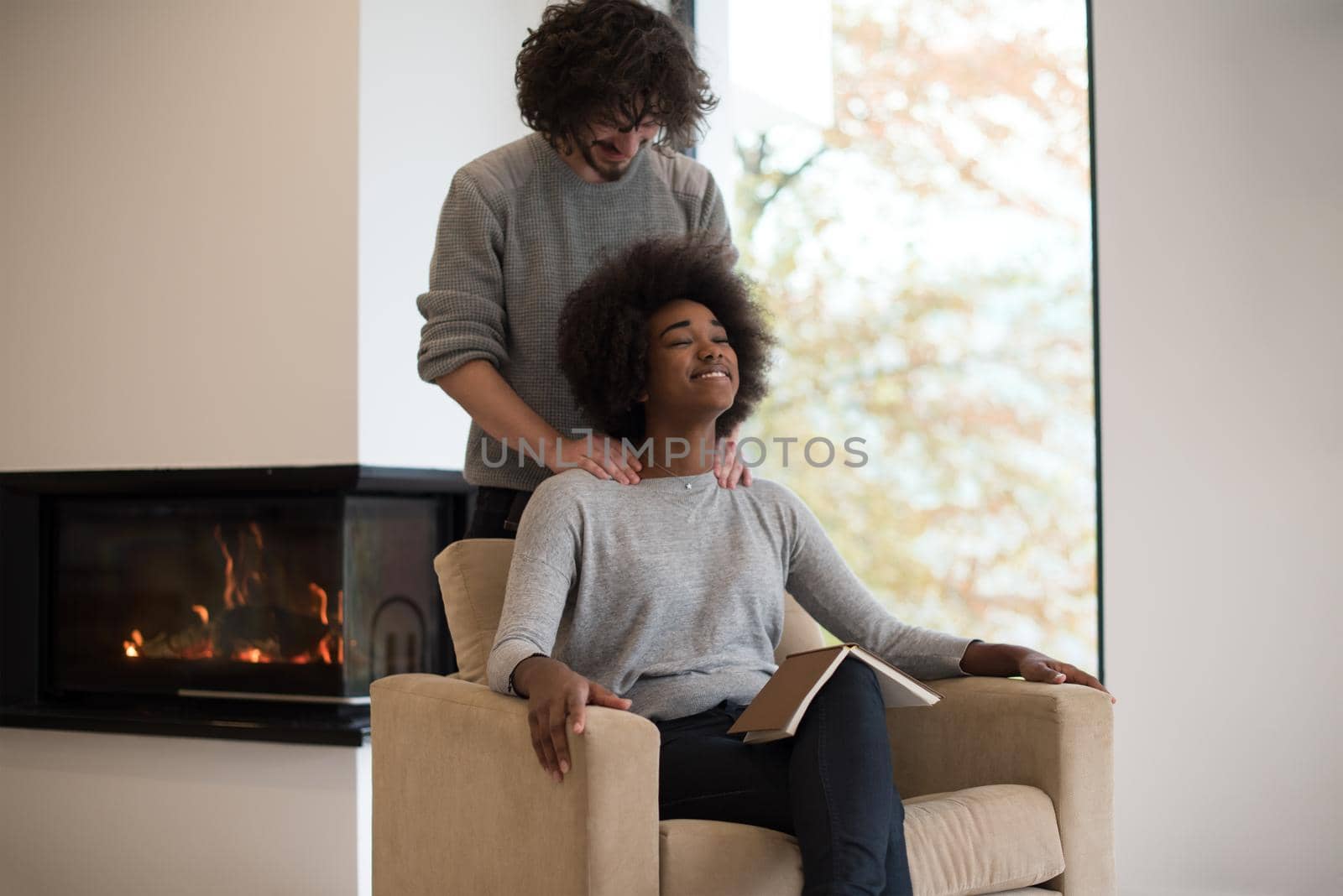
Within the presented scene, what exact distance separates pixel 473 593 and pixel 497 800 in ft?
1.49

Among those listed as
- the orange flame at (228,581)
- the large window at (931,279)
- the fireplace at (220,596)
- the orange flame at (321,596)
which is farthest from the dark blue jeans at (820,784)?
the orange flame at (228,581)

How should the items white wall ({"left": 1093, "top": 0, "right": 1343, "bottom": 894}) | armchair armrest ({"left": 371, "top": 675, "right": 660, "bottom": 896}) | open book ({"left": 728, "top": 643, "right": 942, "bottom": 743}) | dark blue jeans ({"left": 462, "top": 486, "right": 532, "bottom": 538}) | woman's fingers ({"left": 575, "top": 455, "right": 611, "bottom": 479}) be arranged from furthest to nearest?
white wall ({"left": 1093, "top": 0, "right": 1343, "bottom": 894})
dark blue jeans ({"left": 462, "top": 486, "right": 532, "bottom": 538})
woman's fingers ({"left": 575, "top": 455, "right": 611, "bottom": 479})
open book ({"left": 728, "top": 643, "right": 942, "bottom": 743})
armchair armrest ({"left": 371, "top": 675, "right": 660, "bottom": 896})

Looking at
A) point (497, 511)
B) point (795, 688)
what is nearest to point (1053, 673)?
point (795, 688)

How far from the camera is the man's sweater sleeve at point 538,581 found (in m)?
1.63

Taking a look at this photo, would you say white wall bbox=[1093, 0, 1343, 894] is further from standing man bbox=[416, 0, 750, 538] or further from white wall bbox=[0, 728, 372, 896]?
white wall bbox=[0, 728, 372, 896]

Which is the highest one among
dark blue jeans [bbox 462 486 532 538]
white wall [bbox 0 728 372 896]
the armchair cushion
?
dark blue jeans [bbox 462 486 532 538]

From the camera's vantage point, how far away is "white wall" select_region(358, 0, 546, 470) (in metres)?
2.97

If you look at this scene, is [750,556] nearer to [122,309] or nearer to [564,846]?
[564,846]

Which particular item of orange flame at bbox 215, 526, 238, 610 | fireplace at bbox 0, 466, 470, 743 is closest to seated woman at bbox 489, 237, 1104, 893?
fireplace at bbox 0, 466, 470, 743

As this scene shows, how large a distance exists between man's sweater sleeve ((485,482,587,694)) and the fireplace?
1.19 m

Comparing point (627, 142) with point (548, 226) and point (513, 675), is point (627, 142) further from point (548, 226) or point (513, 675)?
point (513, 675)

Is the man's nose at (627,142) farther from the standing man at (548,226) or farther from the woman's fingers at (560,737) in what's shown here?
the woman's fingers at (560,737)

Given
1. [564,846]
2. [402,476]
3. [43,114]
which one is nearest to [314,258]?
[402,476]

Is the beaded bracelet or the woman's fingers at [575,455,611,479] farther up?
the woman's fingers at [575,455,611,479]
